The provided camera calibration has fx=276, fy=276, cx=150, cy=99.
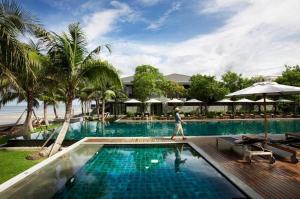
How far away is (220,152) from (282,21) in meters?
8.20

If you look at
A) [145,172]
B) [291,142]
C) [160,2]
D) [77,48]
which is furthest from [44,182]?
[160,2]

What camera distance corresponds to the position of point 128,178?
8062 mm

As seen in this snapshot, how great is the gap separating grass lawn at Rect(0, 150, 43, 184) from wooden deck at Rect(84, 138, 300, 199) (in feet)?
20.6

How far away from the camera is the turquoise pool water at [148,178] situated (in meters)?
6.61

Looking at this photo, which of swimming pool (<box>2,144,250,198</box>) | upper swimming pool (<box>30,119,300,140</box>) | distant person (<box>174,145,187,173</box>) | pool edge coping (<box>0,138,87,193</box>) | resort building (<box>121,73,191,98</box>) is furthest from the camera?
resort building (<box>121,73,191,98</box>)

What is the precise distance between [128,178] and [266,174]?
12.5ft

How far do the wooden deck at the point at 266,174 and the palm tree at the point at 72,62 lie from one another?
5.83 meters

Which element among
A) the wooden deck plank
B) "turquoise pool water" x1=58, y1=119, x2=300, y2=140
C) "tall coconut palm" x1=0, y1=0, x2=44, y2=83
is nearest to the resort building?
"turquoise pool water" x1=58, y1=119, x2=300, y2=140

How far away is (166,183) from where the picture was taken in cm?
750

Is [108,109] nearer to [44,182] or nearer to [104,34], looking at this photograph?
[104,34]

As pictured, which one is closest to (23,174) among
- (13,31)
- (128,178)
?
(128,178)

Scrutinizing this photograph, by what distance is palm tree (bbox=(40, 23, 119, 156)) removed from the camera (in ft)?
37.0

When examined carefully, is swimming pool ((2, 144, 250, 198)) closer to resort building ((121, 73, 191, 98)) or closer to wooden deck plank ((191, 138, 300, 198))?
wooden deck plank ((191, 138, 300, 198))

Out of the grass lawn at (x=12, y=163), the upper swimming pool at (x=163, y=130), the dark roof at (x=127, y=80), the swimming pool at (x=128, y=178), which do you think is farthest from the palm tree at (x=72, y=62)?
the dark roof at (x=127, y=80)
